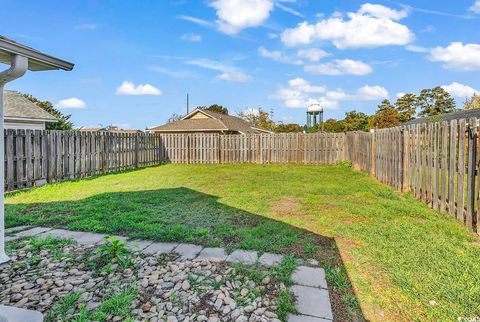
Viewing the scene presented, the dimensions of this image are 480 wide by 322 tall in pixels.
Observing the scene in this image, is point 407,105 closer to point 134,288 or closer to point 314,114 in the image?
point 314,114

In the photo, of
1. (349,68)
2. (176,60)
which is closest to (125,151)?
(176,60)

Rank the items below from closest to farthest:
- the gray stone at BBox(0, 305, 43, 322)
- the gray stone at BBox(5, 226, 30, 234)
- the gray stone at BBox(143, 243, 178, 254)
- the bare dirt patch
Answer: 1. the gray stone at BBox(0, 305, 43, 322)
2. the gray stone at BBox(143, 243, 178, 254)
3. the gray stone at BBox(5, 226, 30, 234)
4. the bare dirt patch

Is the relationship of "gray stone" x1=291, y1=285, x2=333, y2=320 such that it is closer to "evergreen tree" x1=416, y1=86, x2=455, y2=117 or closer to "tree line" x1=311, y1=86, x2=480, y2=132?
"tree line" x1=311, y1=86, x2=480, y2=132

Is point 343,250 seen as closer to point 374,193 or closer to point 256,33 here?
point 374,193

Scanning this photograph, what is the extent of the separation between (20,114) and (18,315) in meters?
14.0

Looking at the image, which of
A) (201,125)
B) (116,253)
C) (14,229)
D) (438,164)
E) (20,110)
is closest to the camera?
(116,253)

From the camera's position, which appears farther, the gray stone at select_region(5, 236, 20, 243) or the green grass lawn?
the gray stone at select_region(5, 236, 20, 243)

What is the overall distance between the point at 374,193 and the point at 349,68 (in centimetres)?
1867

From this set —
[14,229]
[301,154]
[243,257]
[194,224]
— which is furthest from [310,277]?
[301,154]

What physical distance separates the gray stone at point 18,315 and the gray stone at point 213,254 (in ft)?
4.76

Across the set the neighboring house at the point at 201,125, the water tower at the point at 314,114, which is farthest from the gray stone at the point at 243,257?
the water tower at the point at 314,114

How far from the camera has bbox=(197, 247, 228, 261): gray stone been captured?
2.93 metres

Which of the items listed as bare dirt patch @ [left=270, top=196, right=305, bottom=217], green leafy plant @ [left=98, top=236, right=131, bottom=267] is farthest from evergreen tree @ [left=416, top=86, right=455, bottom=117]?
green leafy plant @ [left=98, top=236, right=131, bottom=267]

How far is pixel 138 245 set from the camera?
317 cm
